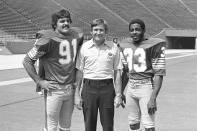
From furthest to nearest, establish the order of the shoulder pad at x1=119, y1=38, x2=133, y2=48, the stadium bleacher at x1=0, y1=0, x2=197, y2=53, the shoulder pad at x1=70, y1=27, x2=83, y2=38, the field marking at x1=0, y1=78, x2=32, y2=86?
the stadium bleacher at x1=0, y1=0, x2=197, y2=53, the field marking at x1=0, y1=78, x2=32, y2=86, the shoulder pad at x1=119, y1=38, x2=133, y2=48, the shoulder pad at x1=70, y1=27, x2=83, y2=38

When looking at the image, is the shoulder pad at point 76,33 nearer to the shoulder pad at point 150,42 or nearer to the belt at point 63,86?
the belt at point 63,86

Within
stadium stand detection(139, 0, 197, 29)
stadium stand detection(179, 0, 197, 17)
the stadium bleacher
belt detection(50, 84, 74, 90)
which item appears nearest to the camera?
belt detection(50, 84, 74, 90)

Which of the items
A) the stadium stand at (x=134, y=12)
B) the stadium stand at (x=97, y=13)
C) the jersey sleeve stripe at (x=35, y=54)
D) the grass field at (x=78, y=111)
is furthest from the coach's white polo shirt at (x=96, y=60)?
the stadium stand at (x=134, y=12)

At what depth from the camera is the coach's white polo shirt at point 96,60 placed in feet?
15.5

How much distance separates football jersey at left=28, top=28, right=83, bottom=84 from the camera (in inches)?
180

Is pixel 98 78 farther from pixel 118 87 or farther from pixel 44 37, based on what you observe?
pixel 44 37

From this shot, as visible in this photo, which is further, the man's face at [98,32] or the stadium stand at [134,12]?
the stadium stand at [134,12]

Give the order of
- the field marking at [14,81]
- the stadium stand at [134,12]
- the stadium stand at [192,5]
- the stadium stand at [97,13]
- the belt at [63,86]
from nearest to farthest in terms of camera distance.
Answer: the belt at [63,86]
the field marking at [14,81]
the stadium stand at [97,13]
the stadium stand at [134,12]
the stadium stand at [192,5]

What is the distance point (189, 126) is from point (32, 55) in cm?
350

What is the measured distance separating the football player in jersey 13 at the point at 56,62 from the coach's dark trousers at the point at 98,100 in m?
0.20

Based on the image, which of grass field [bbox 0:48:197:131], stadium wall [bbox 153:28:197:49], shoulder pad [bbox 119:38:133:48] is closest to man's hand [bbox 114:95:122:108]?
shoulder pad [bbox 119:38:133:48]

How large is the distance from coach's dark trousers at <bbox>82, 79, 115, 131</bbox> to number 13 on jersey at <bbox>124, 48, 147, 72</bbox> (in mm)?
337

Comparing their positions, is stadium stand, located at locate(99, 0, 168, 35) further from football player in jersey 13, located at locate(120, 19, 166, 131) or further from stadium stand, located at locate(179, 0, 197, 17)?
football player in jersey 13, located at locate(120, 19, 166, 131)

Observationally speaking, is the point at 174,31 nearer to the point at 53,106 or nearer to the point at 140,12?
the point at 140,12
